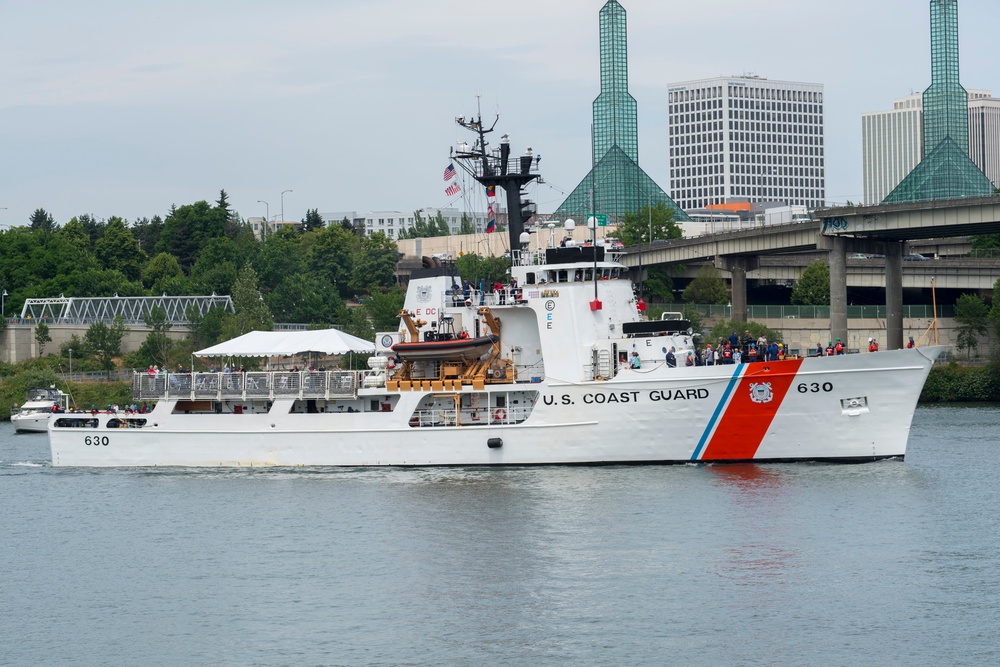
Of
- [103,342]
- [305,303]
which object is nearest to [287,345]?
[103,342]

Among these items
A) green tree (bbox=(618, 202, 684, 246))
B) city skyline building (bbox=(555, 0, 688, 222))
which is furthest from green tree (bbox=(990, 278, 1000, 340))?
city skyline building (bbox=(555, 0, 688, 222))

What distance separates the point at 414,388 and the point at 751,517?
13058 millimetres

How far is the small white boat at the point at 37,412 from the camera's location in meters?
72.6

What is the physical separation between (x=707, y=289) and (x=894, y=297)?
19.4 m

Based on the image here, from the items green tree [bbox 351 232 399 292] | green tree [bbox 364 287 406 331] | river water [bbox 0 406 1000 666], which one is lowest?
river water [bbox 0 406 1000 666]

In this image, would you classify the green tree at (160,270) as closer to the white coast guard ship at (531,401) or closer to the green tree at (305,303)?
the green tree at (305,303)

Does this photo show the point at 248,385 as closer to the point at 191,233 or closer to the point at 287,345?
the point at 287,345

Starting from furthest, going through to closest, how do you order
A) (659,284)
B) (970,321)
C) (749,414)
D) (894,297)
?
(659,284) < (894,297) < (970,321) < (749,414)

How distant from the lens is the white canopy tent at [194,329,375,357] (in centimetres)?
4716

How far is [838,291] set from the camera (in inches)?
3177

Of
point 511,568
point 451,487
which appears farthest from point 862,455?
point 511,568

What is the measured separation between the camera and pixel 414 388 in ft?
142

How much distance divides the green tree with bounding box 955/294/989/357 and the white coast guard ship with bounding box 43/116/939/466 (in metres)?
41.3

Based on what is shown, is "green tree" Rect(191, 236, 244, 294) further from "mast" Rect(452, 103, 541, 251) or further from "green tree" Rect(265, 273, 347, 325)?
"mast" Rect(452, 103, 541, 251)
